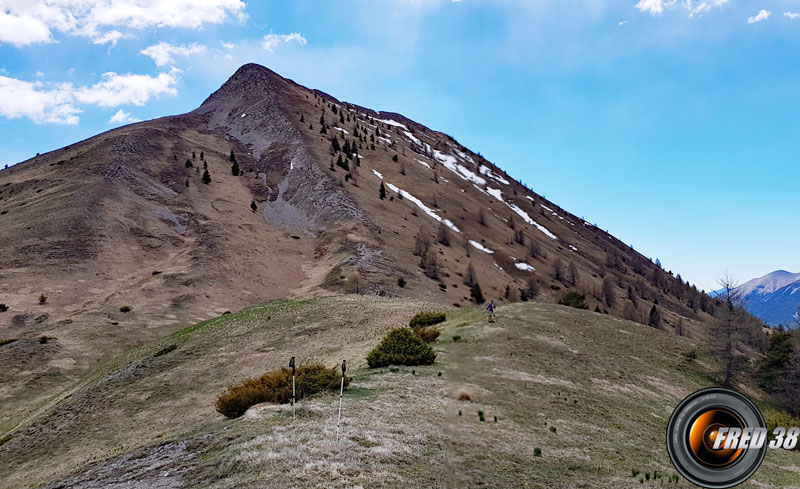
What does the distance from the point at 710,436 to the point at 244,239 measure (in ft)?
245


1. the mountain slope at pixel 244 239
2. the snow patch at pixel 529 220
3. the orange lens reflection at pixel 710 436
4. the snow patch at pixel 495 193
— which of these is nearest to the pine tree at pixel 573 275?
the mountain slope at pixel 244 239

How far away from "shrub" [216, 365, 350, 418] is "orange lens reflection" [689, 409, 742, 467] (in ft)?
40.6

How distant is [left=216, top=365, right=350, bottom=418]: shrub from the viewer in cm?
1606

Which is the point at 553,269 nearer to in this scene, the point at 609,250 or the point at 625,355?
the point at 609,250

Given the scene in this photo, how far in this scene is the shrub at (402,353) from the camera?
22750mm

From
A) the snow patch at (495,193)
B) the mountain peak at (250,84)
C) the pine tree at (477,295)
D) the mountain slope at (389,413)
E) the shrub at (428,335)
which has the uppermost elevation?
the mountain peak at (250,84)

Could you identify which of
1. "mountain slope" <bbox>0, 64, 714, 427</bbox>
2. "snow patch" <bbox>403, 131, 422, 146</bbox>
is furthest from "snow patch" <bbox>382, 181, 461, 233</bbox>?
"snow patch" <bbox>403, 131, 422, 146</bbox>

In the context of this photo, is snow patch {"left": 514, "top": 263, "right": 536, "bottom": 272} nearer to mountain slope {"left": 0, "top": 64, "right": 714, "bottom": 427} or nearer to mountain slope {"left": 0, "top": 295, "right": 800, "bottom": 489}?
mountain slope {"left": 0, "top": 64, "right": 714, "bottom": 427}

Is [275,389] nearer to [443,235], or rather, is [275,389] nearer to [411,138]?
[443,235]

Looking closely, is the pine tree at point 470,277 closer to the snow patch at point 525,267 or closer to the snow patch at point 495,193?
the snow patch at point 525,267

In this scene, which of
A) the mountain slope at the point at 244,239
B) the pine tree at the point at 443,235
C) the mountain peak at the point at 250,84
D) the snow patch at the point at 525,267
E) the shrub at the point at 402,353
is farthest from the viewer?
the mountain peak at the point at 250,84

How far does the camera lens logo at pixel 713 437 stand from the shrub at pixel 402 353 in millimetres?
15825

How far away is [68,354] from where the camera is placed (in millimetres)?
38406

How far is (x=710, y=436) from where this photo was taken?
7492 mm
